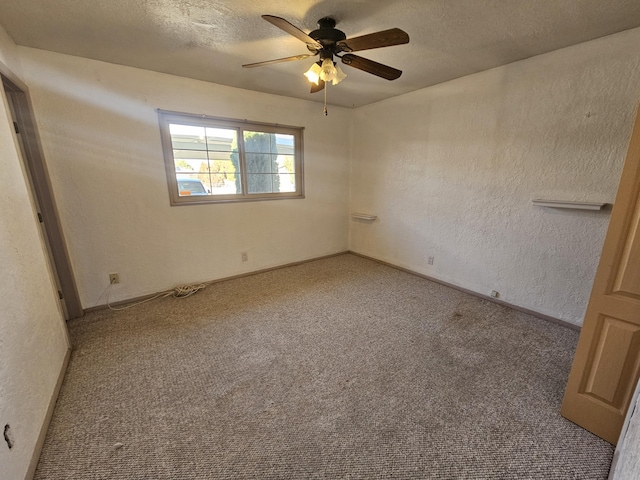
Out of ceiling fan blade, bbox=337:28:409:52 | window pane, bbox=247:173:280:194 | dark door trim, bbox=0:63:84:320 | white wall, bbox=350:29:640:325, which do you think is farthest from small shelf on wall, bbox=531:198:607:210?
dark door trim, bbox=0:63:84:320

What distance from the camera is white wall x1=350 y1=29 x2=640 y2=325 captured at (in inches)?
79.6

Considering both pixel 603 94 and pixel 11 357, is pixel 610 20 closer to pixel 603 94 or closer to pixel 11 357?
pixel 603 94

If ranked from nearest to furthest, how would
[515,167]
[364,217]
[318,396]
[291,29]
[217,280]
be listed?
[291,29] < [318,396] < [515,167] < [217,280] < [364,217]

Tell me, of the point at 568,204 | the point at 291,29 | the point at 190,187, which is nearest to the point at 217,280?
the point at 190,187

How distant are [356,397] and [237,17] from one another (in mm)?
2534

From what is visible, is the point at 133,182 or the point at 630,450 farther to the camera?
the point at 133,182

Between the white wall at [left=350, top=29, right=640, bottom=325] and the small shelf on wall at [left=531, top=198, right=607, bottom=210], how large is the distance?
63 millimetres

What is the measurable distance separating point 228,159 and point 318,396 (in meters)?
2.76

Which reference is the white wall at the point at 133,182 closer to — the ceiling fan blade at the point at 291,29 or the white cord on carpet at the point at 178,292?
the white cord on carpet at the point at 178,292

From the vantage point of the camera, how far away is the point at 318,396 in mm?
1601

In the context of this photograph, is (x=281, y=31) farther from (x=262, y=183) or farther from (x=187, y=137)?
(x=262, y=183)

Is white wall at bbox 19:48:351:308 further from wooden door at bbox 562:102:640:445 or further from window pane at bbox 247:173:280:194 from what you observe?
wooden door at bbox 562:102:640:445

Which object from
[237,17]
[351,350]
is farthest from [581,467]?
[237,17]

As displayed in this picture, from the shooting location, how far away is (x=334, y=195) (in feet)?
13.7
